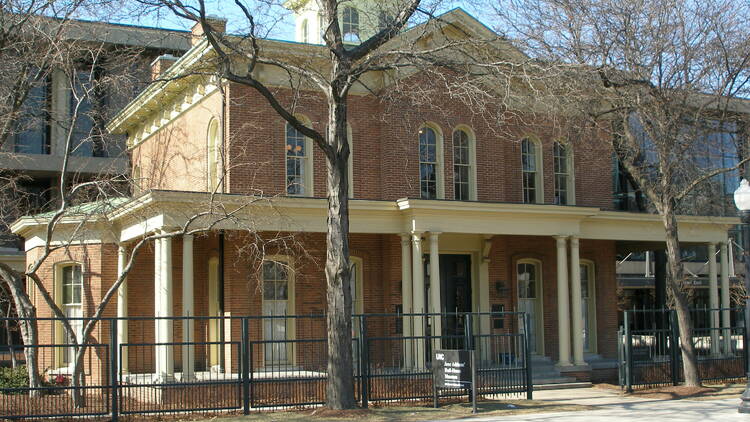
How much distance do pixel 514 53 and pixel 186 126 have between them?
985 cm

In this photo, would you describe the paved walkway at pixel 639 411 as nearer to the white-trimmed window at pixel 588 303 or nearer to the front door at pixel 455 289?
the front door at pixel 455 289

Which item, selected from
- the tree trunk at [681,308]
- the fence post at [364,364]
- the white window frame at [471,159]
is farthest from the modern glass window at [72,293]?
→ the tree trunk at [681,308]

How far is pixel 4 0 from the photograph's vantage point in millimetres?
18562

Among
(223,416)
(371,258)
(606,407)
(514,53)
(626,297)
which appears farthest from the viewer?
(626,297)

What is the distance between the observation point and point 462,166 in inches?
981

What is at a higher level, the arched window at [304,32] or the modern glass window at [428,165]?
the arched window at [304,32]

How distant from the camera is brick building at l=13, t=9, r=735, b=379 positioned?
21.3m

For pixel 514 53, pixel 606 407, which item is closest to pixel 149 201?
pixel 514 53

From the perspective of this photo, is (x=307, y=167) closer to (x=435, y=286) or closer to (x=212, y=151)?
(x=212, y=151)

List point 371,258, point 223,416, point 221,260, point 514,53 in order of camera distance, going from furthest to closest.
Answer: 1. point 371,258
2. point 221,260
3. point 514,53
4. point 223,416

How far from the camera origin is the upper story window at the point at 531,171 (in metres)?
26.2

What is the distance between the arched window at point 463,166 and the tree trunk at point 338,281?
875cm

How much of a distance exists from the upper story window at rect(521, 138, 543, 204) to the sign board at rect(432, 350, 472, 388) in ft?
33.5

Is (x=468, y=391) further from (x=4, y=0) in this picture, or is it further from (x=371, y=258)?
(x=4, y=0)
